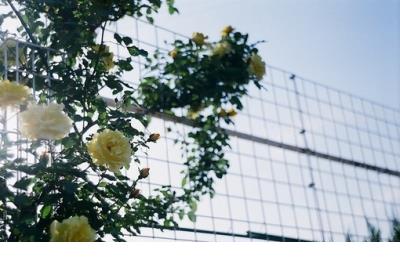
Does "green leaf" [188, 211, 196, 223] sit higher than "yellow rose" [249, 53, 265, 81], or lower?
lower

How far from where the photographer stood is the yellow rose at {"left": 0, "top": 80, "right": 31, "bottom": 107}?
4.15 feet

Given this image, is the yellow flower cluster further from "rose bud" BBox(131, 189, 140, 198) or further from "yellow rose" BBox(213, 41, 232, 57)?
"rose bud" BBox(131, 189, 140, 198)

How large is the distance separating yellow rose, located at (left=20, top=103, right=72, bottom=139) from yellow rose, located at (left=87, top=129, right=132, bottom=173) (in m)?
0.07

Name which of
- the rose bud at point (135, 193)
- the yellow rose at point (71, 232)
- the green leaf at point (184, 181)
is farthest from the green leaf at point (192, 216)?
the yellow rose at point (71, 232)

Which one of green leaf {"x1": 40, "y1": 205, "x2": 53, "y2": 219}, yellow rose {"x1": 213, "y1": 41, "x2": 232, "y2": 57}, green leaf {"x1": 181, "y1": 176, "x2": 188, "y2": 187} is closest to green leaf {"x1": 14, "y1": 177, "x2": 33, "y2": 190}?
green leaf {"x1": 40, "y1": 205, "x2": 53, "y2": 219}

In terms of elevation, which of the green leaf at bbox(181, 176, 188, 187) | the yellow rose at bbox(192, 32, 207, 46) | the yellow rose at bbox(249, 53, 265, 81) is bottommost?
the green leaf at bbox(181, 176, 188, 187)

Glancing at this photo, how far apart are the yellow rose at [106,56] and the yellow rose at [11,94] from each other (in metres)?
0.47

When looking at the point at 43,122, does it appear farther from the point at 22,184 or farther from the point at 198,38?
the point at 198,38

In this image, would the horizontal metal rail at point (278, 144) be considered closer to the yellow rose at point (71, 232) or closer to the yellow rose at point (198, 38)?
the yellow rose at point (198, 38)

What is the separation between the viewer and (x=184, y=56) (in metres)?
2.80

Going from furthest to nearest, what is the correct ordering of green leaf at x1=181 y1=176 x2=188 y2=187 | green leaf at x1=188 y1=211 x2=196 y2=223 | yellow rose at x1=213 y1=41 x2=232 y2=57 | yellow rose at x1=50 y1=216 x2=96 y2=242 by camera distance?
yellow rose at x1=213 y1=41 x2=232 y2=57, green leaf at x1=181 y1=176 x2=188 y2=187, green leaf at x1=188 y1=211 x2=196 y2=223, yellow rose at x1=50 y1=216 x2=96 y2=242

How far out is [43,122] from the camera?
1.21m

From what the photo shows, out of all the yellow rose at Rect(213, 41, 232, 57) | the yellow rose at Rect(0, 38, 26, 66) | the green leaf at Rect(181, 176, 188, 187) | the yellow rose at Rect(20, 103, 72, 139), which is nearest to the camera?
the yellow rose at Rect(20, 103, 72, 139)

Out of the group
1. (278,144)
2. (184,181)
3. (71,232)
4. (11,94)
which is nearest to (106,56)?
(11,94)
